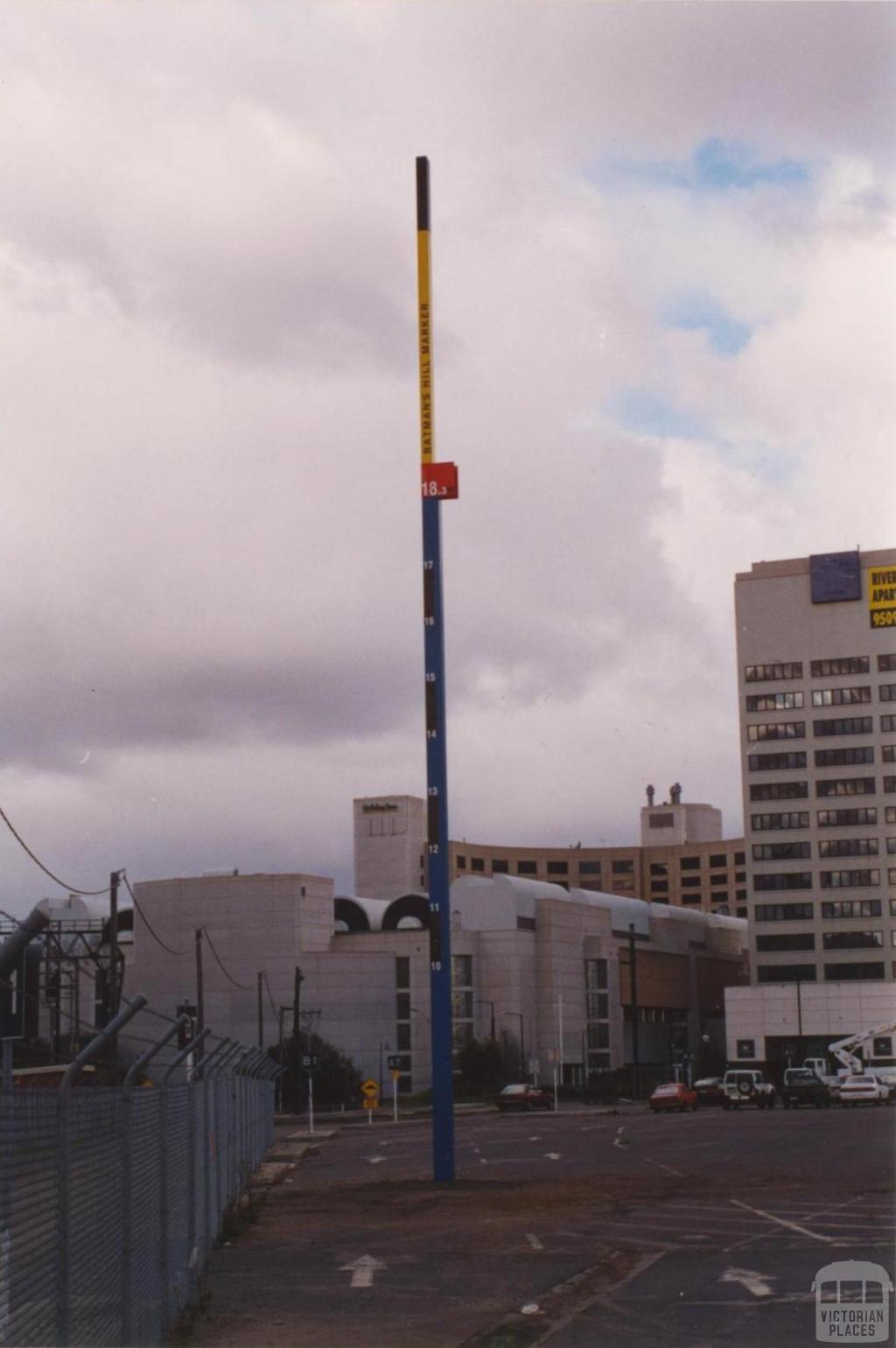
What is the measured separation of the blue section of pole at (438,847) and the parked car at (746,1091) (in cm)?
4624

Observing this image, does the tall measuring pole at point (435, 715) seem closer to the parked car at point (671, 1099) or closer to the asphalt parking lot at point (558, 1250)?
the asphalt parking lot at point (558, 1250)

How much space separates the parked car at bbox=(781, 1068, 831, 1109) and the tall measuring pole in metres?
45.9

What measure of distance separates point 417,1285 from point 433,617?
16888 mm

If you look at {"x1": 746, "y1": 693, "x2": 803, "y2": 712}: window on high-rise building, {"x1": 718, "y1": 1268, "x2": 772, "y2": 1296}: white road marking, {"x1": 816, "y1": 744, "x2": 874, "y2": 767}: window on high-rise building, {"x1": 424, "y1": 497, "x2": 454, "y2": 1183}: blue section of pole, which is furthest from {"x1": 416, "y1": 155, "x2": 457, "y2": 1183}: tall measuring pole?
{"x1": 746, "y1": 693, "x2": 803, "y2": 712}: window on high-rise building

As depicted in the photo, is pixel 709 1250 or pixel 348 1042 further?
pixel 348 1042

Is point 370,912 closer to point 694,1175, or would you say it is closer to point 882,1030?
point 882,1030

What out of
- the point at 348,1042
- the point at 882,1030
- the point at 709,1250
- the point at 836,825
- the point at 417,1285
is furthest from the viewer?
the point at 836,825

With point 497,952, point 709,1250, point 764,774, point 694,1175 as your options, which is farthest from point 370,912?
point 709,1250

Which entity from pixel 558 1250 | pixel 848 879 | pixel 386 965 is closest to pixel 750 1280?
pixel 558 1250

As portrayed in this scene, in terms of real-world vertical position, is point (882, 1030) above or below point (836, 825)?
below

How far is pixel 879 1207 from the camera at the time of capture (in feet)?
75.5

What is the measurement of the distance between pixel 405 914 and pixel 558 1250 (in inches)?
5011

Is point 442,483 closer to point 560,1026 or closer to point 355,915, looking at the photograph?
point 560,1026

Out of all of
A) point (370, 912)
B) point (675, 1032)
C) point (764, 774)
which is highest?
point (764, 774)
